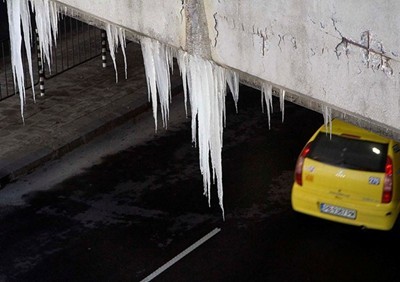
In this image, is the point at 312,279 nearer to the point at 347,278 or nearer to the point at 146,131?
the point at 347,278

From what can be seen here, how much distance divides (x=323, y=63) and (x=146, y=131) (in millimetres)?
9202

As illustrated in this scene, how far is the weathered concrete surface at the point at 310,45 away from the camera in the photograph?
164 inches

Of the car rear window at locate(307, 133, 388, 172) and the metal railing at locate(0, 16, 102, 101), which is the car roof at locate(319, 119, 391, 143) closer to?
the car rear window at locate(307, 133, 388, 172)

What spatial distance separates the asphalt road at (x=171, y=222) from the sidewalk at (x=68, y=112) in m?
0.22

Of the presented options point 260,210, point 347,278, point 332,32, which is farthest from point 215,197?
point 332,32

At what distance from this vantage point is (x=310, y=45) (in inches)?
177

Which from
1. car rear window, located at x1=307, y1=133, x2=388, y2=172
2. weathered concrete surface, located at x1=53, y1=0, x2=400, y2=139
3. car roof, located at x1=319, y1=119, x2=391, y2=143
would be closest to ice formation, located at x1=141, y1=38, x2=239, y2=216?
weathered concrete surface, located at x1=53, y1=0, x2=400, y2=139

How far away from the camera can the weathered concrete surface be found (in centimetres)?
417

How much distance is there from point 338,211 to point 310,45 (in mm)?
5978

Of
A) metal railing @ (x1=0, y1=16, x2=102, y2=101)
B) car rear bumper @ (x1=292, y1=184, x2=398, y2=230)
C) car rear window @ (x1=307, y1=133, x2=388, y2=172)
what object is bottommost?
metal railing @ (x1=0, y1=16, x2=102, y2=101)

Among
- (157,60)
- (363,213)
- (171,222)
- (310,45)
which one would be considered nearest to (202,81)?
(157,60)

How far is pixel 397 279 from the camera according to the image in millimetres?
9625

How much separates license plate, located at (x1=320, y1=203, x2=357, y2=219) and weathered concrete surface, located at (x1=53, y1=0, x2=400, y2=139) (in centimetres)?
517

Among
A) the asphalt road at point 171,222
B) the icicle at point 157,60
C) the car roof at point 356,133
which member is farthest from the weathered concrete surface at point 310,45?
the car roof at point 356,133
